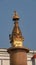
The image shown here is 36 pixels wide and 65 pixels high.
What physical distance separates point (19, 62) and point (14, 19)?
2.31m

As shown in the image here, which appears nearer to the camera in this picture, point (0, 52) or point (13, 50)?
point (13, 50)

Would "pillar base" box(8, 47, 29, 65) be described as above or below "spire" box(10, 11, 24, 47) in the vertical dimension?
below

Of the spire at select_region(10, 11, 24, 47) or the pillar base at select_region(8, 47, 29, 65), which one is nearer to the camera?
the pillar base at select_region(8, 47, 29, 65)

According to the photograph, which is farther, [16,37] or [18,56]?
[16,37]

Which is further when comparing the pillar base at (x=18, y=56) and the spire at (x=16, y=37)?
the spire at (x=16, y=37)

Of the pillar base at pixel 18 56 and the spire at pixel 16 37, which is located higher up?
the spire at pixel 16 37

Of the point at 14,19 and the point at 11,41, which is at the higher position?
the point at 14,19

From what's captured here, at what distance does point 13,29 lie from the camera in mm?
16938

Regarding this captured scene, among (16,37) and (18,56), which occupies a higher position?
(16,37)

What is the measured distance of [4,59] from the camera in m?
A: 27.1

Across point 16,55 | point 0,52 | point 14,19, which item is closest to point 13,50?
point 16,55

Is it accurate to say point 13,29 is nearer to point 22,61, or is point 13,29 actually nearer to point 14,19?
point 14,19

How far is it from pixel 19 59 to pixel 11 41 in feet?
3.26

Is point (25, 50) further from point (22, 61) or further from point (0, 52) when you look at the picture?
point (0, 52)
